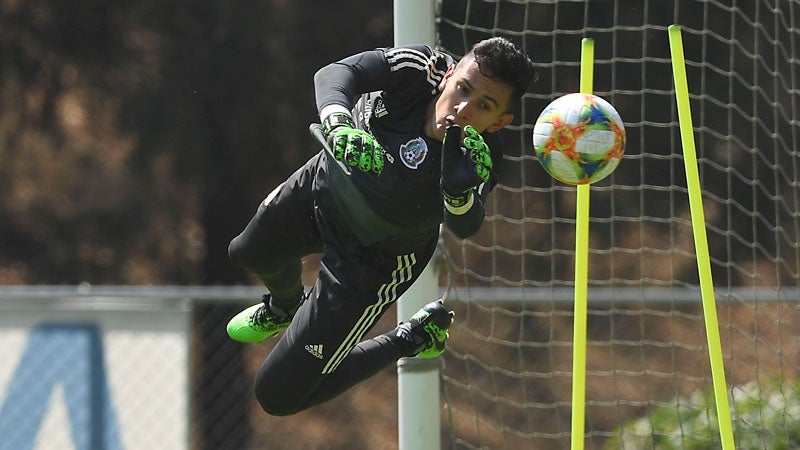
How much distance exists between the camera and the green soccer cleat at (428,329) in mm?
4742

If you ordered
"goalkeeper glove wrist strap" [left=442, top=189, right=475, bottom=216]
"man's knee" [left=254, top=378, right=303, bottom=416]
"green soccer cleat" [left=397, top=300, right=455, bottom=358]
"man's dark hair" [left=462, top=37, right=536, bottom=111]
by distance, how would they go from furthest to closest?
"green soccer cleat" [left=397, top=300, right=455, bottom=358] → "man's knee" [left=254, top=378, right=303, bottom=416] → "man's dark hair" [left=462, top=37, right=536, bottom=111] → "goalkeeper glove wrist strap" [left=442, top=189, right=475, bottom=216]

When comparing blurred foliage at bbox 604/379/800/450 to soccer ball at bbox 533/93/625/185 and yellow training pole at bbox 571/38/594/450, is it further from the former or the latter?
soccer ball at bbox 533/93/625/185

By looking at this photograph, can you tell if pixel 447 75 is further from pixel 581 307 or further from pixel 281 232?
pixel 581 307

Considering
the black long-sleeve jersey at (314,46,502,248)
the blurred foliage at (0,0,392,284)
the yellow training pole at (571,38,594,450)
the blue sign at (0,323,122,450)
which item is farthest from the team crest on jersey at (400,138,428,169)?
the blurred foliage at (0,0,392,284)

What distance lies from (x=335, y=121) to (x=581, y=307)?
1.33 meters

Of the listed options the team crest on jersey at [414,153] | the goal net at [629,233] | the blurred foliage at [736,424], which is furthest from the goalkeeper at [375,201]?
the goal net at [629,233]

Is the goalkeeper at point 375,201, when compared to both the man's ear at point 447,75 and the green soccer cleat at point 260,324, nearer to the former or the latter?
the man's ear at point 447,75

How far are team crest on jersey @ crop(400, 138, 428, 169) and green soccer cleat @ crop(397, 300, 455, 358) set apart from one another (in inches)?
35.9

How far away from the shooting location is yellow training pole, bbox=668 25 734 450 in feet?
14.3

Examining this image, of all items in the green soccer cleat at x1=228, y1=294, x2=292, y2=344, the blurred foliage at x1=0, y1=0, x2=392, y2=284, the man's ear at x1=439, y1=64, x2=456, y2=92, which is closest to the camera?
the man's ear at x1=439, y1=64, x2=456, y2=92

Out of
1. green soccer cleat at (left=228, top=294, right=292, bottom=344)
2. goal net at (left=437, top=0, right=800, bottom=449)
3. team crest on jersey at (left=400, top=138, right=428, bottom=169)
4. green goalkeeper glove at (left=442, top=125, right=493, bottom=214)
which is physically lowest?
goal net at (left=437, top=0, right=800, bottom=449)

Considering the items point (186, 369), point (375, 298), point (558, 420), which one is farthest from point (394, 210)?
point (558, 420)

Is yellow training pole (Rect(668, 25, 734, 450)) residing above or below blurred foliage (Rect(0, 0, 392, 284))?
above

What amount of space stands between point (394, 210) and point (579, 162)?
630 millimetres
